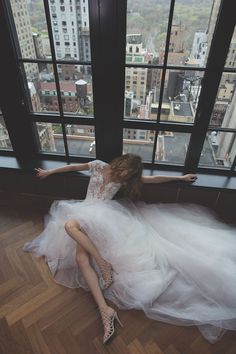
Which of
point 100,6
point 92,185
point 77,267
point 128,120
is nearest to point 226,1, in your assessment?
point 100,6

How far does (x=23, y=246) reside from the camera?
1903 mm

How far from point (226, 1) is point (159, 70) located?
50cm

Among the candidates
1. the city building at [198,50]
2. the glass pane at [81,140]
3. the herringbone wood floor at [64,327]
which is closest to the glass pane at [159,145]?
the glass pane at [81,140]

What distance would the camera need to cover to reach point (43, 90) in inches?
73.0

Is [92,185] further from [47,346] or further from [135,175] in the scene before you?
[47,346]

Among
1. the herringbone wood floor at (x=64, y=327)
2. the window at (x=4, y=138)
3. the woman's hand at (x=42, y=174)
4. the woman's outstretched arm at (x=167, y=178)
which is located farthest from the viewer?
the window at (x=4, y=138)

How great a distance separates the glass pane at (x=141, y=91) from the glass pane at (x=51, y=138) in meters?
0.62

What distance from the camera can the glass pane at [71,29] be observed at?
1.50m

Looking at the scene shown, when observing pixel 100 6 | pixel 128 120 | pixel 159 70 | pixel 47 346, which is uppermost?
pixel 100 6

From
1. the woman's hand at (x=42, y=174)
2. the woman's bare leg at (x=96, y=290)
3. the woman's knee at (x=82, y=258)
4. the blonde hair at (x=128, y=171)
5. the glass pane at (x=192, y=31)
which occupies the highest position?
the glass pane at (x=192, y=31)

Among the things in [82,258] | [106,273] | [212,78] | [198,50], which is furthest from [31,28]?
[106,273]

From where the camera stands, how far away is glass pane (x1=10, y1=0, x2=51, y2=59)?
1523mm

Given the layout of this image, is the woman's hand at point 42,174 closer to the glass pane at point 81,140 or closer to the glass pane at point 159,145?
the glass pane at point 81,140

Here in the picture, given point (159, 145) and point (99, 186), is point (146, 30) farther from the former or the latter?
point (99, 186)
